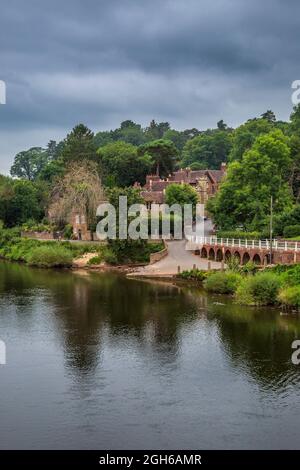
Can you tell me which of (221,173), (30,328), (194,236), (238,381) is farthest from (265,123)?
(238,381)

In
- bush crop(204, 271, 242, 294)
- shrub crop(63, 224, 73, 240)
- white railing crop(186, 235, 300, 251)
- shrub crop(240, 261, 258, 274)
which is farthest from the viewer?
shrub crop(63, 224, 73, 240)

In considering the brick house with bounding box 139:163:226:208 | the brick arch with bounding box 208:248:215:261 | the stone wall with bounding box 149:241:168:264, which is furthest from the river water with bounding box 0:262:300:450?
the brick house with bounding box 139:163:226:208

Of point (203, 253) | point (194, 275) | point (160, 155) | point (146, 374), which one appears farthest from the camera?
point (160, 155)

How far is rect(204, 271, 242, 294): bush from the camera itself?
5631 cm

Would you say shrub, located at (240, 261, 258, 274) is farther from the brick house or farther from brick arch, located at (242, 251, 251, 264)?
the brick house

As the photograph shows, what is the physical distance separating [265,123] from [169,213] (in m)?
39.7

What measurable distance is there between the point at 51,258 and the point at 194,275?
74.3 ft

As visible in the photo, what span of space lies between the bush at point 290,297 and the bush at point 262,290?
839mm

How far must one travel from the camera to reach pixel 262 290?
51.0m

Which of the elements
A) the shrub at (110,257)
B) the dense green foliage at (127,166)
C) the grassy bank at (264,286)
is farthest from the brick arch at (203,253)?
the dense green foliage at (127,166)

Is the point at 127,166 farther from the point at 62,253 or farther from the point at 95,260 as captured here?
the point at 95,260

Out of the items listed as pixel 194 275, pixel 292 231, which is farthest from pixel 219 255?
pixel 292 231

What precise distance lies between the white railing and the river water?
948 centimetres

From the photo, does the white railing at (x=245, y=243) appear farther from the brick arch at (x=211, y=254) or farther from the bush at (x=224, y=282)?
the bush at (x=224, y=282)
